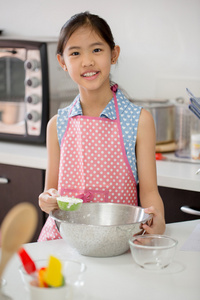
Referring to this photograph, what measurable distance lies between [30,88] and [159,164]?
0.68m

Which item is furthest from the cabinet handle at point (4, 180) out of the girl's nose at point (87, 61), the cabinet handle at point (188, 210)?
the girl's nose at point (87, 61)

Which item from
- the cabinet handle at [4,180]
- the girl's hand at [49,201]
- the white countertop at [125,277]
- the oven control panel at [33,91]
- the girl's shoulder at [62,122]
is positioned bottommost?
the white countertop at [125,277]

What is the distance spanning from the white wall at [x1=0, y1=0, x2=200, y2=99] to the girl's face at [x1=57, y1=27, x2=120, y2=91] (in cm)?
89

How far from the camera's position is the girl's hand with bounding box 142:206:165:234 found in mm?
1161

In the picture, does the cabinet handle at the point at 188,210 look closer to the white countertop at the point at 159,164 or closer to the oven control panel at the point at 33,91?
the white countertop at the point at 159,164

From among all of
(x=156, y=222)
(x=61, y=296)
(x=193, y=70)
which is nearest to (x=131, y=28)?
(x=193, y=70)

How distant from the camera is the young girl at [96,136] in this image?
147 centimetres

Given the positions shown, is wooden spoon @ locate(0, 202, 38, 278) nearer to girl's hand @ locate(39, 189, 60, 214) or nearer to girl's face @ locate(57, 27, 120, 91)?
girl's hand @ locate(39, 189, 60, 214)

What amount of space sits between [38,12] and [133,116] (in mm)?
1348

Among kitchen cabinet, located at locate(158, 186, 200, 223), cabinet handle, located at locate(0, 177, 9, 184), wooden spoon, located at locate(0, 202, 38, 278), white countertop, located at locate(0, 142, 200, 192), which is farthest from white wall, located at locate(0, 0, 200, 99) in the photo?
wooden spoon, located at locate(0, 202, 38, 278)

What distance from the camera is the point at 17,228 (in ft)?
2.34

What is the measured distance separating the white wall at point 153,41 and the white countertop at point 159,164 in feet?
1.51

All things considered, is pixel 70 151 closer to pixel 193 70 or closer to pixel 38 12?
pixel 193 70

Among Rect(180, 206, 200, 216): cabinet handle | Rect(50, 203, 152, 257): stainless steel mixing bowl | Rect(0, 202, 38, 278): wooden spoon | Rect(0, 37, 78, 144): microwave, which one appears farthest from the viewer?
Rect(0, 37, 78, 144): microwave
